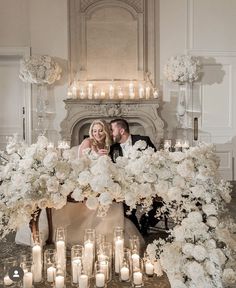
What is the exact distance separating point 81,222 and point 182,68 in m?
4.66

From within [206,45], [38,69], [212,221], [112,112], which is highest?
[206,45]

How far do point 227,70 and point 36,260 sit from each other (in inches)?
245

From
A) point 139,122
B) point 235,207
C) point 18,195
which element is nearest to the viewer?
point 18,195

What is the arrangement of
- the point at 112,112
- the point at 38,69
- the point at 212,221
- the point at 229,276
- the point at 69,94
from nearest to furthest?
the point at 229,276 < the point at 212,221 < the point at 38,69 < the point at 112,112 < the point at 69,94

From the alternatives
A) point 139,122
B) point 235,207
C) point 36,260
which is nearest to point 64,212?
point 36,260

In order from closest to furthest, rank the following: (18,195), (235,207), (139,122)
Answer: (18,195)
(235,207)
(139,122)

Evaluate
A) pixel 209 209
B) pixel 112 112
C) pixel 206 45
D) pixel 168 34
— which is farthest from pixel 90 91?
pixel 209 209

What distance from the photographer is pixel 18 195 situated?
9.91 feet

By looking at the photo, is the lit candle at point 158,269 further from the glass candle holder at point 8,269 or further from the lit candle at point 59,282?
the glass candle holder at point 8,269

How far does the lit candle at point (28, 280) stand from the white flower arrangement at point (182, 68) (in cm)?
551

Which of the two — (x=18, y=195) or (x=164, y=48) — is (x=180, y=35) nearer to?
(x=164, y=48)

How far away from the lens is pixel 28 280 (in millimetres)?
3016

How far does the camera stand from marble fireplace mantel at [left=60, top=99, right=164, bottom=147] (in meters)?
8.00

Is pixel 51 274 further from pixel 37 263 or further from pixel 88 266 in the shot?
pixel 88 266
